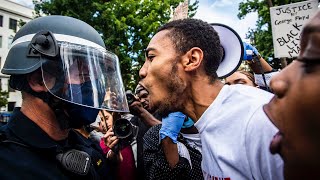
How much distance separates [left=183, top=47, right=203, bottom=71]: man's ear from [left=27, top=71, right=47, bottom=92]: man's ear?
893 millimetres

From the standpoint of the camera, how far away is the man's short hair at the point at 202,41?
201 cm

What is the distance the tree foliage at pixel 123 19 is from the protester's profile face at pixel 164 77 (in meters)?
15.6

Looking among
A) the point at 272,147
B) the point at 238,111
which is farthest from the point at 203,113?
the point at 272,147

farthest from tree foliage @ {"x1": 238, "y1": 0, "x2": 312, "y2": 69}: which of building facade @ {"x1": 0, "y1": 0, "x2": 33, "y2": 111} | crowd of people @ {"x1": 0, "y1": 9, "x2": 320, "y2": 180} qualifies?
building facade @ {"x1": 0, "y1": 0, "x2": 33, "y2": 111}

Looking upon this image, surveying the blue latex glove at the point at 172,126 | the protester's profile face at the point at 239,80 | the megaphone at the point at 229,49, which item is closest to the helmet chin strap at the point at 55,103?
the blue latex glove at the point at 172,126

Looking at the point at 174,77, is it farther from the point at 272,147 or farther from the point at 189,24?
the point at 272,147

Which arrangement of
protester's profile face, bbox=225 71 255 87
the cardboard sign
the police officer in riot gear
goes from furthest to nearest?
the cardboard sign, protester's profile face, bbox=225 71 255 87, the police officer in riot gear

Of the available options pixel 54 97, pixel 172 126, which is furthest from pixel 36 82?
pixel 172 126

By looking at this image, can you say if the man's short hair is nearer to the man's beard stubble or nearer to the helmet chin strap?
the man's beard stubble

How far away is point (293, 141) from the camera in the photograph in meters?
0.72

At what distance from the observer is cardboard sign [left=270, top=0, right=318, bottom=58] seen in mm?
4227

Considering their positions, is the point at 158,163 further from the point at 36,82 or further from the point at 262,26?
the point at 262,26

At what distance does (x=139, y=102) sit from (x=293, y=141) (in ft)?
8.68

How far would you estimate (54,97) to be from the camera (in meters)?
1.78
